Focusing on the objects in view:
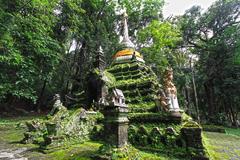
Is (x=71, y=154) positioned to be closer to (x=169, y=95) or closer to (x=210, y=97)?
(x=169, y=95)

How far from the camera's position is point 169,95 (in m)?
5.19

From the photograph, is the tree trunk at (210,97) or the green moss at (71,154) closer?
the green moss at (71,154)

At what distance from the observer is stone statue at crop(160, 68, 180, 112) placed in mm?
5105

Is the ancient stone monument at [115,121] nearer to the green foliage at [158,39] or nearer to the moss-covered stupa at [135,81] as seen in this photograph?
the moss-covered stupa at [135,81]

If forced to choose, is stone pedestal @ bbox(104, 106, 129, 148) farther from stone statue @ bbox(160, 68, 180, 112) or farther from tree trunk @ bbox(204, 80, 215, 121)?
tree trunk @ bbox(204, 80, 215, 121)

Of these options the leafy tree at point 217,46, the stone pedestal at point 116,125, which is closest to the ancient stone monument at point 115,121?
the stone pedestal at point 116,125

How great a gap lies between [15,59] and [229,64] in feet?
56.8

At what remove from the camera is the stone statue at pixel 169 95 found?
5105mm

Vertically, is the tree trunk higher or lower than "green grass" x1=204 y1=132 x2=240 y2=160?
higher

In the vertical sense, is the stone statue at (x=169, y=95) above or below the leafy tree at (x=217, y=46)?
below

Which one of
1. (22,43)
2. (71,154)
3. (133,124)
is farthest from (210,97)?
(22,43)

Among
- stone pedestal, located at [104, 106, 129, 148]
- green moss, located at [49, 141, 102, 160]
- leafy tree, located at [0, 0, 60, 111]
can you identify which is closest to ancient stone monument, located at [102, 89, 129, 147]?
stone pedestal, located at [104, 106, 129, 148]

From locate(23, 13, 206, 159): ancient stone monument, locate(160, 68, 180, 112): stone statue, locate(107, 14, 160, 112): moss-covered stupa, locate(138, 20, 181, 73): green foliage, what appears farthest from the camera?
locate(138, 20, 181, 73): green foliage

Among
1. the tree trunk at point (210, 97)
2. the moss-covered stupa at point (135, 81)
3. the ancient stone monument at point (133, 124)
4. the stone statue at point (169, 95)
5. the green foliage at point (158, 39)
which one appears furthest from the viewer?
the tree trunk at point (210, 97)
